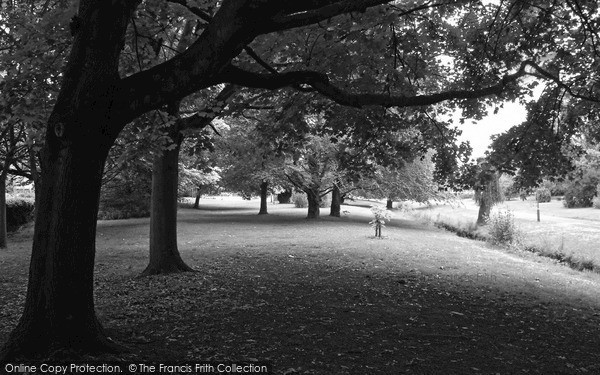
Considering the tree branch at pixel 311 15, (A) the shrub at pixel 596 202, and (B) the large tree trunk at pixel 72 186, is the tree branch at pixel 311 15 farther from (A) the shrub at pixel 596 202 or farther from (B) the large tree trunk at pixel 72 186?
(A) the shrub at pixel 596 202

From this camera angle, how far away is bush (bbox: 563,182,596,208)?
153 ft

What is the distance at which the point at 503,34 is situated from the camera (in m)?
10.1

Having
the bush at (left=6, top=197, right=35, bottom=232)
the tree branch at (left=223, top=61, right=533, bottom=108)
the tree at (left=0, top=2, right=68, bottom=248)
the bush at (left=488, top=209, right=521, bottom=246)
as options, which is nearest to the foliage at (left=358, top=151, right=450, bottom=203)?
the bush at (left=488, top=209, right=521, bottom=246)

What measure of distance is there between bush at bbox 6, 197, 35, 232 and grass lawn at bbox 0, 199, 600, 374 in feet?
30.9

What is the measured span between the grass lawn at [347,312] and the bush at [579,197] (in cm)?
3801

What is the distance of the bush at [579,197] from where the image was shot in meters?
46.6

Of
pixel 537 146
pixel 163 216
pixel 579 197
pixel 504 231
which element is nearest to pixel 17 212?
pixel 163 216

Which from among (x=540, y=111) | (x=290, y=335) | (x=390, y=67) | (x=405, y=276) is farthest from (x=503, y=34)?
(x=290, y=335)

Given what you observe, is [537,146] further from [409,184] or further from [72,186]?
[409,184]

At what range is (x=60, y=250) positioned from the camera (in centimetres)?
427

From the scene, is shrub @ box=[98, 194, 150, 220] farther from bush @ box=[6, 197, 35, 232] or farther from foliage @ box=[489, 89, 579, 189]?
foliage @ box=[489, 89, 579, 189]

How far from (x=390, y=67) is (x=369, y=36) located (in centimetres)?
75

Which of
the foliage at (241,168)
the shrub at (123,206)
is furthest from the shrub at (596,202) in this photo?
the shrub at (123,206)

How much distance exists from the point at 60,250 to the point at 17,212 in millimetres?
23083
